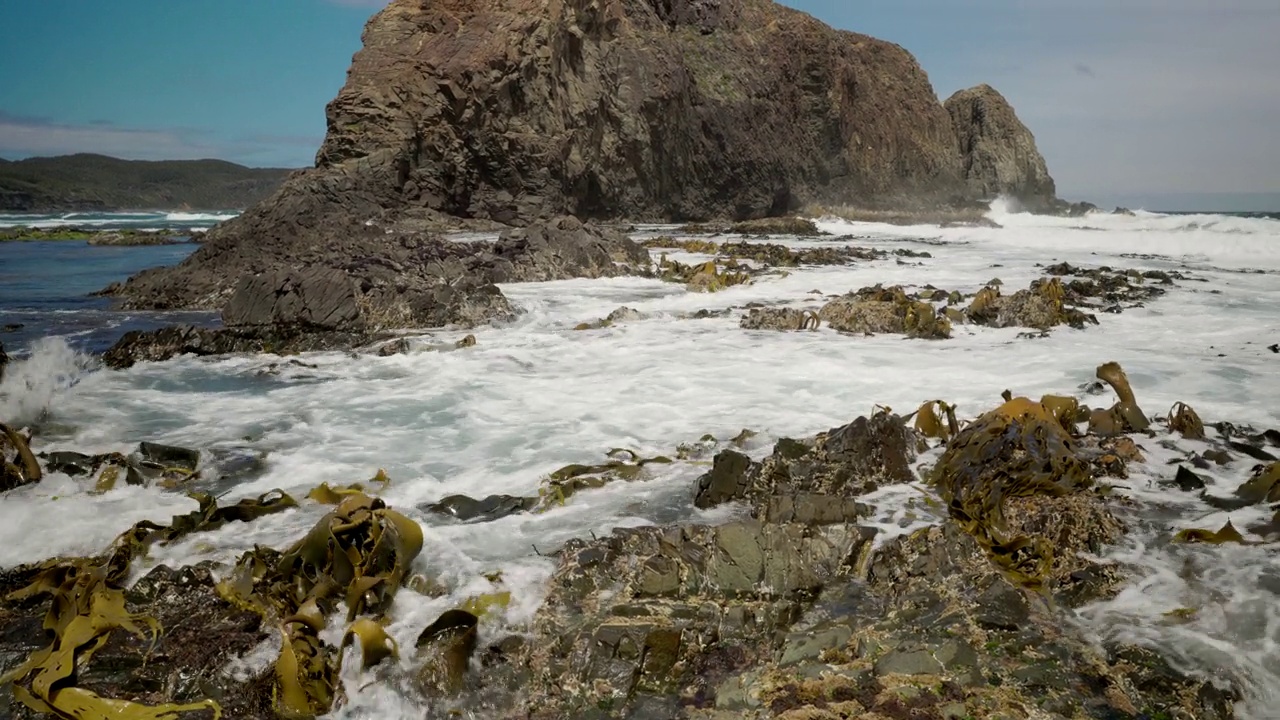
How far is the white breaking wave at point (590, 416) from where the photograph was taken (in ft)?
10.3

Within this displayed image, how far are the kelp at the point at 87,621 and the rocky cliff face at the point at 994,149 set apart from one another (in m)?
61.4

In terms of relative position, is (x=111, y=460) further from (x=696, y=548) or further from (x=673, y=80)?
(x=673, y=80)

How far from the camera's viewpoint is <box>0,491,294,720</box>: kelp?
246 centimetres

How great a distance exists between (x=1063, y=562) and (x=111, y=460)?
524 cm

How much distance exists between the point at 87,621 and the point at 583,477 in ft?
7.74

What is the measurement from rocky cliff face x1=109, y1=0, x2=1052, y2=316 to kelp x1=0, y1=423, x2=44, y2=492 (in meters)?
7.92

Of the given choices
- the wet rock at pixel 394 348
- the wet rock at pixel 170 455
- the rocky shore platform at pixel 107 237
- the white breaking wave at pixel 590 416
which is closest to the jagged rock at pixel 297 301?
the wet rock at pixel 394 348

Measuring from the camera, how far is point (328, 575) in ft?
10.5

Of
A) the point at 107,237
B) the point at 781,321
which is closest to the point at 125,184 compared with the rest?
the point at 107,237

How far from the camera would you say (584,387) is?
21.7 ft

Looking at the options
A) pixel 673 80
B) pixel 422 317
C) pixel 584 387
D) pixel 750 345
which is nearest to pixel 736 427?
pixel 584 387

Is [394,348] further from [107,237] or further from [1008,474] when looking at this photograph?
[107,237]

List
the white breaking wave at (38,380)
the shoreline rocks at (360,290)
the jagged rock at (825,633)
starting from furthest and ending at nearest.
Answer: the shoreline rocks at (360,290) < the white breaking wave at (38,380) < the jagged rock at (825,633)

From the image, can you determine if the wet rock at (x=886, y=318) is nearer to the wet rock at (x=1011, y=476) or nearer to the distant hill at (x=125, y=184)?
the wet rock at (x=1011, y=476)
